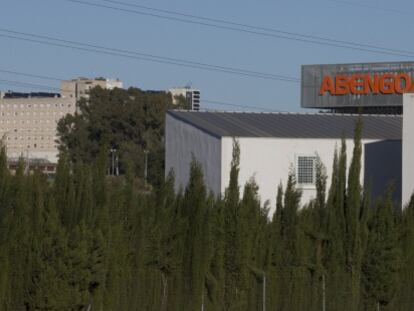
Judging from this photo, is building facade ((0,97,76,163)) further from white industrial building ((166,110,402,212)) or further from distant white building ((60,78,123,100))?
white industrial building ((166,110,402,212))

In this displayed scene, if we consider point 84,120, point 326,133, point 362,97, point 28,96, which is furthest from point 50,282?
point 28,96

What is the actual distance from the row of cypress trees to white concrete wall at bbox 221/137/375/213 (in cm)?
1149

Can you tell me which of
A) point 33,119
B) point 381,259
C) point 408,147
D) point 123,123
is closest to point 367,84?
point 123,123

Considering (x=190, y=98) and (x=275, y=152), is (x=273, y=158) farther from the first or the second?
(x=190, y=98)

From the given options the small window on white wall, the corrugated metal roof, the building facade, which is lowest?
the small window on white wall

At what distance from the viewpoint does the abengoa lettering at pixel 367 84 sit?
55938mm

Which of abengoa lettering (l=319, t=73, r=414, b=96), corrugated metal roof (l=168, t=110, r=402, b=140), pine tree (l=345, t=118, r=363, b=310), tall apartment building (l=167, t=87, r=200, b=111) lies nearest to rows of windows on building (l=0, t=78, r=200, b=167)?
tall apartment building (l=167, t=87, r=200, b=111)

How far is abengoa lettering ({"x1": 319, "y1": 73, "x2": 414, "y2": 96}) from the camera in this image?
5594 cm

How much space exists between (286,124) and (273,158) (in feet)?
11.4

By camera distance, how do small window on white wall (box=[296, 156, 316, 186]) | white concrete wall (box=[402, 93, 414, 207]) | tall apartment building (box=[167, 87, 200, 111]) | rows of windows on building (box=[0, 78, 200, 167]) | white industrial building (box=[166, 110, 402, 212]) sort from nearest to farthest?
1. white concrete wall (box=[402, 93, 414, 207])
2. white industrial building (box=[166, 110, 402, 212])
3. small window on white wall (box=[296, 156, 316, 186])
4. tall apartment building (box=[167, 87, 200, 111])
5. rows of windows on building (box=[0, 78, 200, 167])

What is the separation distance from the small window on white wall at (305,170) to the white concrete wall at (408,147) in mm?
5401

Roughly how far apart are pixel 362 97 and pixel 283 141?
63.8 ft

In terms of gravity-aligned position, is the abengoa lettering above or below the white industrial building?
above

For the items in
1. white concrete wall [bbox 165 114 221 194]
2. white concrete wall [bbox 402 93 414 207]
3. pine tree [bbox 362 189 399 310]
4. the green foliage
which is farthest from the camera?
the green foliage
